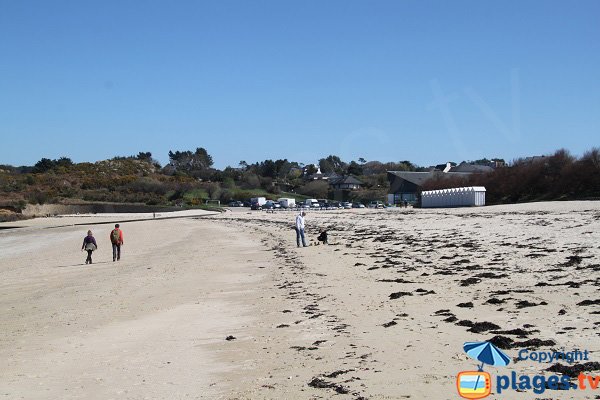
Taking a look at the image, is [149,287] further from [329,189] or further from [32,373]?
[329,189]

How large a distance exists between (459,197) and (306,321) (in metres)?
43.2

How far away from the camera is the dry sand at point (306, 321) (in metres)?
6.43

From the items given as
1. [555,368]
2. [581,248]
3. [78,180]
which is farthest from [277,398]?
[78,180]

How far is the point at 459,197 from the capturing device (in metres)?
50.3

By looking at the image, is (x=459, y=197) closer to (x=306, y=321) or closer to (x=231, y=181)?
(x=306, y=321)

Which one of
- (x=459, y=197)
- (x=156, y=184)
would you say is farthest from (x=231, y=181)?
(x=459, y=197)

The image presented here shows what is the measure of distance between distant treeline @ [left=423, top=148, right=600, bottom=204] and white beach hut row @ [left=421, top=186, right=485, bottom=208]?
3.51m

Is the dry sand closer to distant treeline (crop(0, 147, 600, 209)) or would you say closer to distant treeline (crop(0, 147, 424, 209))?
distant treeline (crop(0, 147, 600, 209))

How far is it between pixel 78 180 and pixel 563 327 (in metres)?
135

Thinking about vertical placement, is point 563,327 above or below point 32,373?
above

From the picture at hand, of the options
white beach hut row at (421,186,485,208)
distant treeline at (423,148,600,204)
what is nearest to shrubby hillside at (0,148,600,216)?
distant treeline at (423,148,600,204)

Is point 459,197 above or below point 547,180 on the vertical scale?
below

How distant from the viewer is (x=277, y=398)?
19.2 ft

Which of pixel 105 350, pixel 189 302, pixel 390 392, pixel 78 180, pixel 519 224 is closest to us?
pixel 390 392
